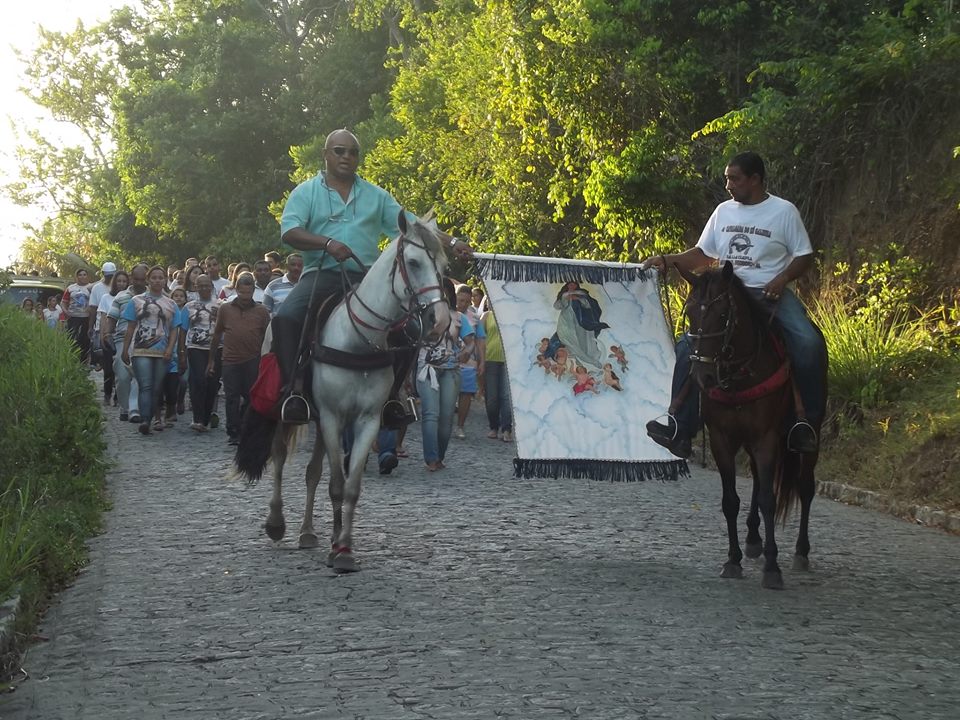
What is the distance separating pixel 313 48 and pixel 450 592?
4825 cm

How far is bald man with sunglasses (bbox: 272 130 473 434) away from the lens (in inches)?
384

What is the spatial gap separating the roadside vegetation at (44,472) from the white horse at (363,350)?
67.3 inches

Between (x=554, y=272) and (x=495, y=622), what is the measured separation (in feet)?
11.1

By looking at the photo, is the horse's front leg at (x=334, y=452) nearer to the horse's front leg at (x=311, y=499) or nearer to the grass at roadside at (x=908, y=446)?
the horse's front leg at (x=311, y=499)

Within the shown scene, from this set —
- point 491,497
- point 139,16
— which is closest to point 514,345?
point 491,497

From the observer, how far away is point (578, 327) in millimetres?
10445

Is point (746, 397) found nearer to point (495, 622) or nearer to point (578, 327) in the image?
point (578, 327)

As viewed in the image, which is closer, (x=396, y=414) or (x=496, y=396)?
(x=396, y=414)

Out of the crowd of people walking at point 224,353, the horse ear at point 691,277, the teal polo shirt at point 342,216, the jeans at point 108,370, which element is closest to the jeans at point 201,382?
the crowd of people walking at point 224,353

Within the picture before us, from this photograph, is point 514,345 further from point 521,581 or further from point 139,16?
point 139,16

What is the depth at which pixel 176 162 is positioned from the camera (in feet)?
174

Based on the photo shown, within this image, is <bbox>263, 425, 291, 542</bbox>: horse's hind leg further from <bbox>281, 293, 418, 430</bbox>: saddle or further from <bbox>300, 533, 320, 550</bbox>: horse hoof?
<bbox>281, 293, 418, 430</bbox>: saddle

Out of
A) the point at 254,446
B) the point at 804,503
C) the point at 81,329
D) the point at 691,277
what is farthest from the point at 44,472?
the point at 81,329

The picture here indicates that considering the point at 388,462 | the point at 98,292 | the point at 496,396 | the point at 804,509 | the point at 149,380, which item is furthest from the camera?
the point at 98,292
